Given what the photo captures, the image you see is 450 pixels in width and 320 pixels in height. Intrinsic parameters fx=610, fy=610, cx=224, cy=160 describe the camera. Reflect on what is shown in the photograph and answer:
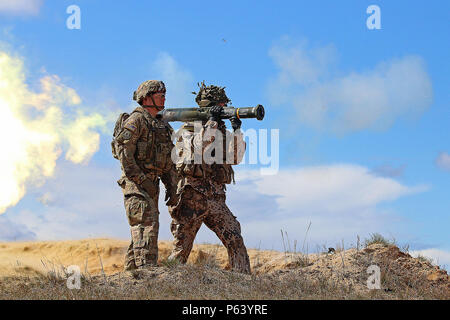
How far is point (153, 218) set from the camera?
8.45 m

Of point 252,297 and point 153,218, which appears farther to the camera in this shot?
point 153,218

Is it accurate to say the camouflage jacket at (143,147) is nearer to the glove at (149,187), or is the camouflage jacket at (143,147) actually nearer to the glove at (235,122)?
the glove at (149,187)

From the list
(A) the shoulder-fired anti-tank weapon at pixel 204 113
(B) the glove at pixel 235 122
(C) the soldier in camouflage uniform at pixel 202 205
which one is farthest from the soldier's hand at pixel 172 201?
(B) the glove at pixel 235 122

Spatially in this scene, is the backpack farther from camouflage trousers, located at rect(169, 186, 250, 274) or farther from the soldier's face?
camouflage trousers, located at rect(169, 186, 250, 274)

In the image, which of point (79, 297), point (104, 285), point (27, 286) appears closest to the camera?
point (79, 297)

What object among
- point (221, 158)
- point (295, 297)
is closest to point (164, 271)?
point (295, 297)

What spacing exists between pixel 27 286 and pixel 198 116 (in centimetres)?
383

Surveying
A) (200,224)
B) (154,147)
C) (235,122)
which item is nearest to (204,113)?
(235,122)

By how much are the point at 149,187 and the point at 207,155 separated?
155 centimetres

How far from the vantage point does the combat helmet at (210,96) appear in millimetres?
10500

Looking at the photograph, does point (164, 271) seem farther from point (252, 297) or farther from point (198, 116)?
point (198, 116)
